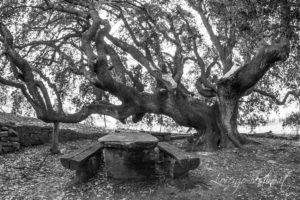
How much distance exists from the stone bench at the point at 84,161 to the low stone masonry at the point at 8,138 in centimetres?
409

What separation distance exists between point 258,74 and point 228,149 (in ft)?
7.79

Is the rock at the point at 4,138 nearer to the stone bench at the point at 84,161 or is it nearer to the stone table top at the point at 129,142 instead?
the stone bench at the point at 84,161

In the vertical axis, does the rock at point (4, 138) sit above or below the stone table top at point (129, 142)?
below

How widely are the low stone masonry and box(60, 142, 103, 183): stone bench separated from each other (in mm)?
4091

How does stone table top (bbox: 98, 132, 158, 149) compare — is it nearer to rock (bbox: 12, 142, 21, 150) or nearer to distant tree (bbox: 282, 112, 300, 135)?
rock (bbox: 12, 142, 21, 150)

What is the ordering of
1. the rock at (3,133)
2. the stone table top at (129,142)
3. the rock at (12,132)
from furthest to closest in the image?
the rock at (12,132) → the rock at (3,133) → the stone table top at (129,142)

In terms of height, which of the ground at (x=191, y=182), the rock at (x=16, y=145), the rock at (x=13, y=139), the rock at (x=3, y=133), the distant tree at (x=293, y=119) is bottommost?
the ground at (x=191, y=182)

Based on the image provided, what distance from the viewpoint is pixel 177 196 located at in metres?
5.16

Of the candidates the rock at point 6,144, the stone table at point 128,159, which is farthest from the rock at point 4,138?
the stone table at point 128,159

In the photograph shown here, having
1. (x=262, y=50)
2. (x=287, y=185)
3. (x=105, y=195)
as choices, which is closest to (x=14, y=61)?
(x=105, y=195)

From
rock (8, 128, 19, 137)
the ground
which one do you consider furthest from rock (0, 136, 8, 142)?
the ground

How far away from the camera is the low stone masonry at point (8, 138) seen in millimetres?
9156

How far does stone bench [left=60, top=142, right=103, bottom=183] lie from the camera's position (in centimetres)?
577

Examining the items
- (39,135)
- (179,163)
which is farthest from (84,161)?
(39,135)
